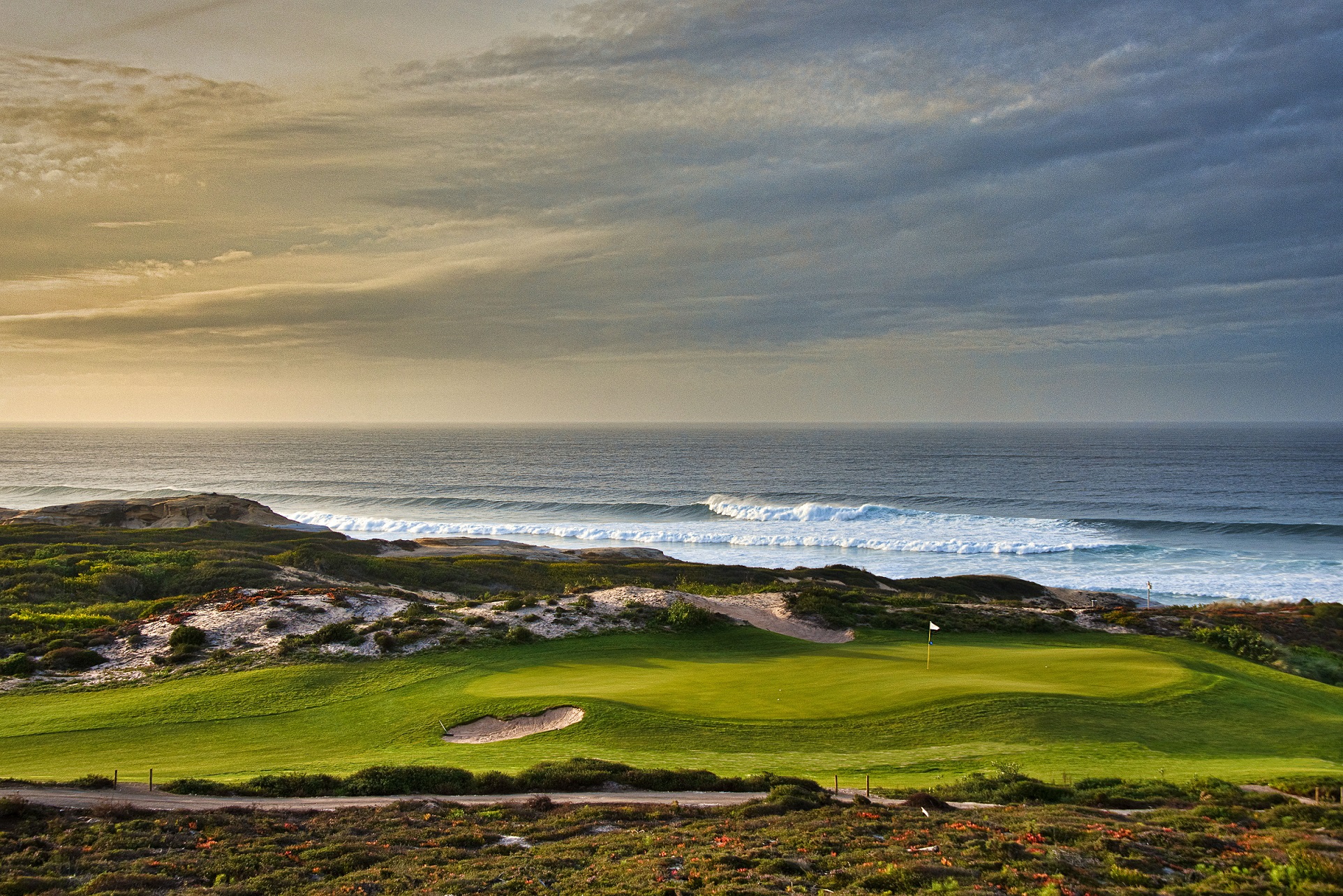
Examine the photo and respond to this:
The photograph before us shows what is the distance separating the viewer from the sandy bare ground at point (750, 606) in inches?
1104

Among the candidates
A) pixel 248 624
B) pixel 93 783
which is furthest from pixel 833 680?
pixel 248 624

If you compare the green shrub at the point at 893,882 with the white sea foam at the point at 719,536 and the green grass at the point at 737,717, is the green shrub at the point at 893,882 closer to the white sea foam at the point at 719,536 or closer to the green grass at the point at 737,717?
the green grass at the point at 737,717

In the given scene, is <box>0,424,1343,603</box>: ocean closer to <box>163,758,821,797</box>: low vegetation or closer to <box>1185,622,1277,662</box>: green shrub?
<box>1185,622,1277,662</box>: green shrub

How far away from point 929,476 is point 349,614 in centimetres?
9935

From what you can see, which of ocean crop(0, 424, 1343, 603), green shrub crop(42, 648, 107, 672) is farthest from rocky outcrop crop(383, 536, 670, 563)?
green shrub crop(42, 648, 107, 672)

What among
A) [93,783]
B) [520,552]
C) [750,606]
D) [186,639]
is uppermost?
[93,783]

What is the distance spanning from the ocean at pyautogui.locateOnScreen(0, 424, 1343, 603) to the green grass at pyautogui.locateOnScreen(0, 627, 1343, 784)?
34.4 m

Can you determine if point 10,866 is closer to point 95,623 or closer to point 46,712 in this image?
point 46,712

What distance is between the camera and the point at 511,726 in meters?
17.3

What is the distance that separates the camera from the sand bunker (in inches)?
660

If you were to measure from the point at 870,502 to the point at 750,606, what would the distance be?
6076 centimetres

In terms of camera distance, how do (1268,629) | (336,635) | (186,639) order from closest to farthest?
1. (186,639)
2. (336,635)
3. (1268,629)

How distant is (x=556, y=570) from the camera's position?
156ft

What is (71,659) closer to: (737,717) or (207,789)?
(207,789)
